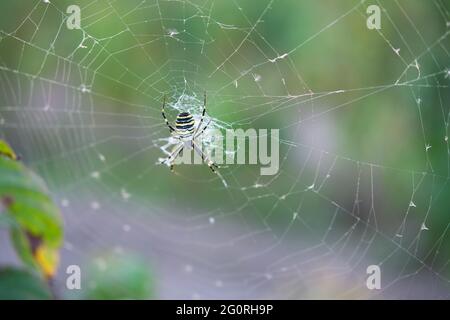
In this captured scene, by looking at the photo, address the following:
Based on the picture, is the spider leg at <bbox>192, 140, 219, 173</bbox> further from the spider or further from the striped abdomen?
the striped abdomen

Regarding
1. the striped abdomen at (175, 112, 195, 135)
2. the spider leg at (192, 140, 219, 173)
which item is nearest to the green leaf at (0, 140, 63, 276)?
the striped abdomen at (175, 112, 195, 135)

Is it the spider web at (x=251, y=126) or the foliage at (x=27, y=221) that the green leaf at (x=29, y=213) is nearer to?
the foliage at (x=27, y=221)

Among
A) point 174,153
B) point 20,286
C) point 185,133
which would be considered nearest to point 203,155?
point 174,153

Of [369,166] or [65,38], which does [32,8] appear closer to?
[65,38]

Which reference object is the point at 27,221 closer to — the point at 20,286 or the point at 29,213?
the point at 29,213

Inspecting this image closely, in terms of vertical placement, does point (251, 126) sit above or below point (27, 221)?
above

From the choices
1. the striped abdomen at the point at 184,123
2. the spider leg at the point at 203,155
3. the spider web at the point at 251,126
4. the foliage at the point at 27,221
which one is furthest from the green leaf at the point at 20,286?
the spider leg at the point at 203,155
